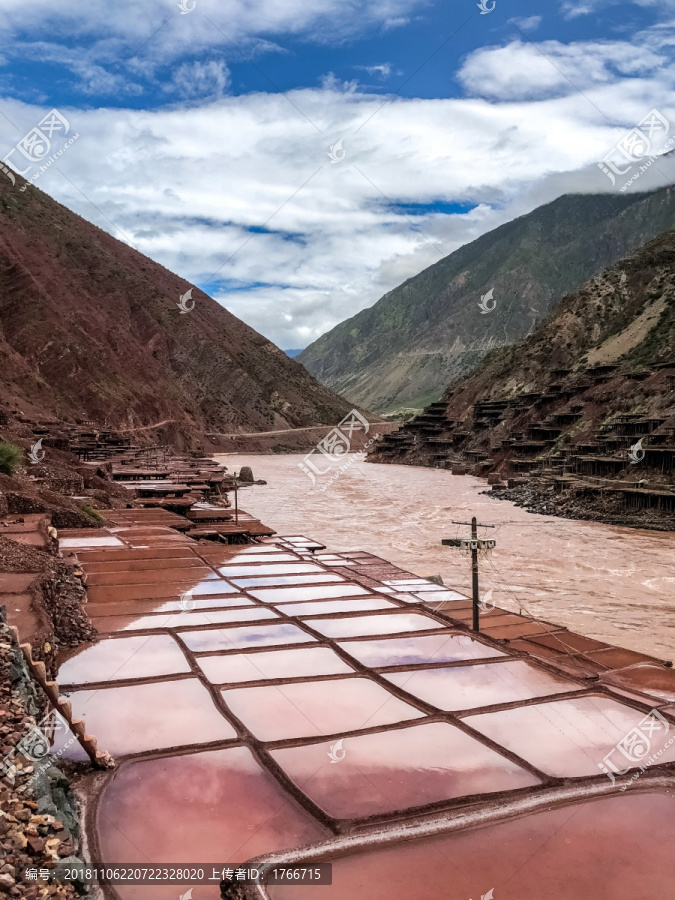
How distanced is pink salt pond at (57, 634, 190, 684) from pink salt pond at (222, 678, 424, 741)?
1.11 m

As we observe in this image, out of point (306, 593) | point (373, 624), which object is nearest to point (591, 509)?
point (306, 593)

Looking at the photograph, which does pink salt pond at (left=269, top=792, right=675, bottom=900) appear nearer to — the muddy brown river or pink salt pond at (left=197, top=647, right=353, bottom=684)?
pink salt pond at (left=197, top=647, right=353, bottom=684)

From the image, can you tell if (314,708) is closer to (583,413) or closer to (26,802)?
(26,802)

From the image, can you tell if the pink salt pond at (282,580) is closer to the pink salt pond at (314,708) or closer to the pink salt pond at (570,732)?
the pink salt pond at (314,708)

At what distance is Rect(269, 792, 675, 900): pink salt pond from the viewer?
4.23m

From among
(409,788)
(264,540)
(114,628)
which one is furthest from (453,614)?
(264,540)

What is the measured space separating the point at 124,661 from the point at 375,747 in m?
3.36

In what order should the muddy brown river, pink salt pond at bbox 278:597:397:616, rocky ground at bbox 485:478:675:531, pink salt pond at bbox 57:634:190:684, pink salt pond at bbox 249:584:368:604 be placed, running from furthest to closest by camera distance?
rocky ground at bbox 485:478:675:531 < the muddy brown river < pink salt pond at bbox 249:584:368:604 < pink salt pond at bbox 278:597:397:616 < pink salt pond at bbox 57:634:190:684

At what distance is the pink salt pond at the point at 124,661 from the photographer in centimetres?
751

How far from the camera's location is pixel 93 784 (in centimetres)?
532

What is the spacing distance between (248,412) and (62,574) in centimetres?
8761

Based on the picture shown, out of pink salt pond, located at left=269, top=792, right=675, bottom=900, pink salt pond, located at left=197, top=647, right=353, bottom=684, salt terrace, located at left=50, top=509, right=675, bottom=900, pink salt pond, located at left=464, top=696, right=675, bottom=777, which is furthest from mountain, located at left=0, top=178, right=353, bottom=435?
pink salt pond, located at left=269, top=792, right=675, bottom=900

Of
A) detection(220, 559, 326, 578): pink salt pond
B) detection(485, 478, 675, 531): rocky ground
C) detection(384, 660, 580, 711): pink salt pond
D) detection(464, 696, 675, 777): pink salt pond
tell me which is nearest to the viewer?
detection(464, 696, 675, 777): pink salt pond

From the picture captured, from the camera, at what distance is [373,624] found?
9.88 m
